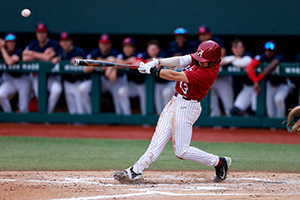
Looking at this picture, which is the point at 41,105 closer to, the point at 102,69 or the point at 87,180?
the point at 102,69

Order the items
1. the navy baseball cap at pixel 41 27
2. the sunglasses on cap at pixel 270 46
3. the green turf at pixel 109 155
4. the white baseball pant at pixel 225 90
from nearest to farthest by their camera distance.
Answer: the green turf at pixel 109 155 → the sunglasses on cap at pixel 270 46 → the white baseball pant at pixel 225 90 → the navy baseball cap at pixel 41 27

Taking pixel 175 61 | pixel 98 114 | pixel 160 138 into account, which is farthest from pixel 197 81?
pixel 98 114

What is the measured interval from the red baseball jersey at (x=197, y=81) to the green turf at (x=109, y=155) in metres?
1.38

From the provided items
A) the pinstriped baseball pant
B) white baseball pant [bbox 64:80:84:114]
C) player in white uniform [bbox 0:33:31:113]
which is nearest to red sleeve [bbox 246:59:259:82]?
white baseball pant [bbox 64:80:84:114]

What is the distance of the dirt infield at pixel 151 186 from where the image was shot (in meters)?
4.61

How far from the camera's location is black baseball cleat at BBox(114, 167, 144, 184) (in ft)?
16.9

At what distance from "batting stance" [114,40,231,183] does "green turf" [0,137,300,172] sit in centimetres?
106

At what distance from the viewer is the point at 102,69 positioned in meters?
10.2

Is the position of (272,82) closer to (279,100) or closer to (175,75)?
(279,100)

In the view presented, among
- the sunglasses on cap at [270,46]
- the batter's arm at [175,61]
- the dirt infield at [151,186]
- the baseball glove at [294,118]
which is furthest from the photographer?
the sunglasses on cap at [270,46]

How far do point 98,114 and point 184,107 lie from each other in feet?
17.3

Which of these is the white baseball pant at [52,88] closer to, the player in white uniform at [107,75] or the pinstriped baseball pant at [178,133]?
the player in white uniform at [107,75]

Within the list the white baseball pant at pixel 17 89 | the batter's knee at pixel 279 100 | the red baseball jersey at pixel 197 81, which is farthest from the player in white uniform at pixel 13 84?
the red baseball jersey at pixel 197 81

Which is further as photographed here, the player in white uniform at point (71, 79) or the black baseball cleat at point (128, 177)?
the player in white uniform at point (71, 79)
